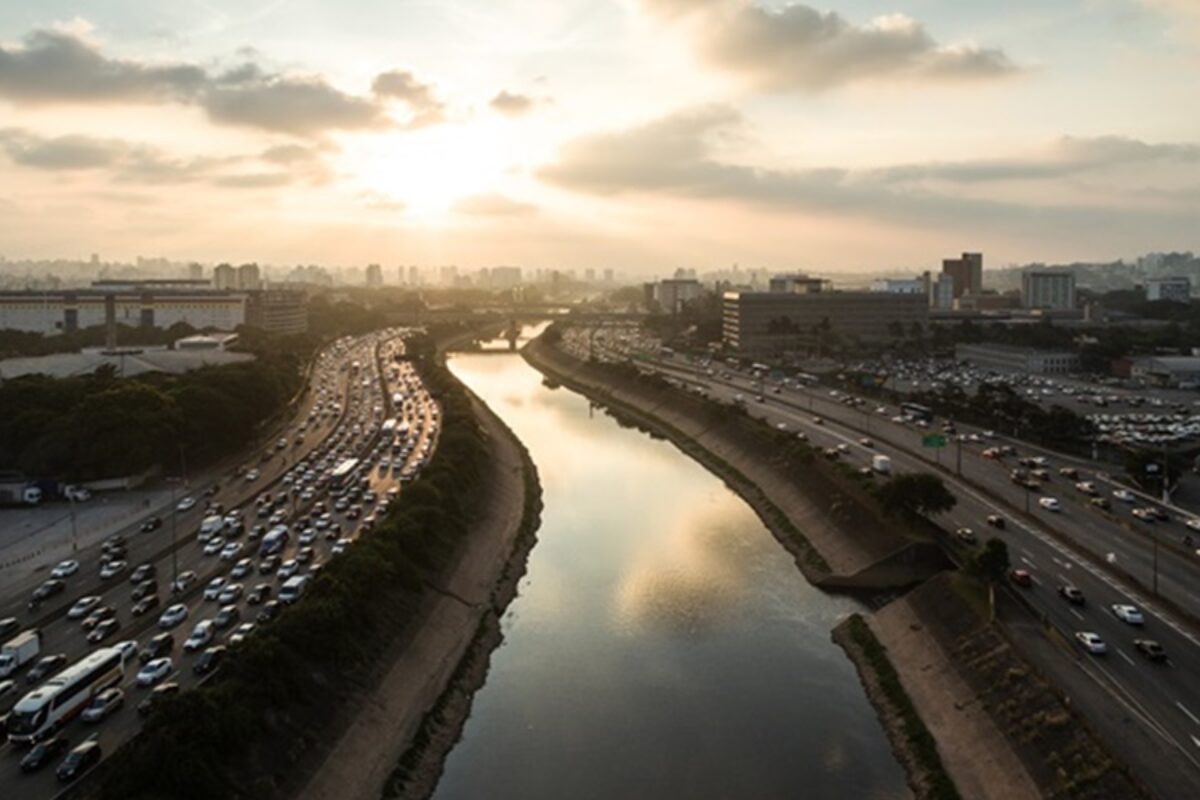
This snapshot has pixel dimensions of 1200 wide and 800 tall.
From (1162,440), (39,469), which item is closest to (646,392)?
(1162,440)

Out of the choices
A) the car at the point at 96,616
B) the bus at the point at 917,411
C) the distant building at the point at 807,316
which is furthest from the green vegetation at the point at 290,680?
the distant building at the point at 807,316

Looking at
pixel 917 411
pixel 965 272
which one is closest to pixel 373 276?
pixel 965 272

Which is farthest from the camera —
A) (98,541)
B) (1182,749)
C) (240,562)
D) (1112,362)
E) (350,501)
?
(1112,362)

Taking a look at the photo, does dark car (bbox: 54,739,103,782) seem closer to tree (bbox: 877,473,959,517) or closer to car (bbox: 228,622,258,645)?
car (bbox: 228,622,258,645)

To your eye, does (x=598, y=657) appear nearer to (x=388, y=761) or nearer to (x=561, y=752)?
(x=561, y=752)

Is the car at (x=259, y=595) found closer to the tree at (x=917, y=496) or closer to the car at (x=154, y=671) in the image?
the car at (x=154, y=671)

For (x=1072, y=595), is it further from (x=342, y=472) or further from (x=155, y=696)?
(x=342, y=472)

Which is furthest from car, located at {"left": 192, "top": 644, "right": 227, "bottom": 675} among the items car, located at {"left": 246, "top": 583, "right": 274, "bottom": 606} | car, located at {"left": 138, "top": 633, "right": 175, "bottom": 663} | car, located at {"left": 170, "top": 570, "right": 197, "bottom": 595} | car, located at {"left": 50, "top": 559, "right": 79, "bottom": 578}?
car, located at {"left": 50, "top": 559, "right": 79, "bottom": 578}
